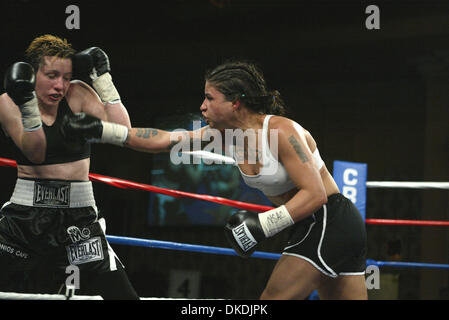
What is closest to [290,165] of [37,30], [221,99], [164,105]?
[221,99]

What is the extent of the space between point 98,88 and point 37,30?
3.36 meters

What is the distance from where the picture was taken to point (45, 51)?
1837mm

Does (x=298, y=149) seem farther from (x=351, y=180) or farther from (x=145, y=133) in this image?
(x=351, y=180)

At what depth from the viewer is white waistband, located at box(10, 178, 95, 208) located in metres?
1.81

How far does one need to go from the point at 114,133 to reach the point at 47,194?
293 millimetres

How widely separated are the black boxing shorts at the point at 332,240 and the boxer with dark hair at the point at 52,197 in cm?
56

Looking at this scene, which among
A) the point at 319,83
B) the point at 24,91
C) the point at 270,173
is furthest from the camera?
the point at 319,83

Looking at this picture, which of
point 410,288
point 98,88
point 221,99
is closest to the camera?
point 221,99

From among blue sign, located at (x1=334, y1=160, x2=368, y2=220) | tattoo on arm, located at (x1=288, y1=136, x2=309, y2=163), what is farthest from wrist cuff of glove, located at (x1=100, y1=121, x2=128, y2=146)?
blue sign, located at (x1=334, y1=160, x2=368, y2=220)

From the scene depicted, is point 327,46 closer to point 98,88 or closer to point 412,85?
point 412,85

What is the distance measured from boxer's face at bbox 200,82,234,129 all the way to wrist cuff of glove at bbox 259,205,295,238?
35cm

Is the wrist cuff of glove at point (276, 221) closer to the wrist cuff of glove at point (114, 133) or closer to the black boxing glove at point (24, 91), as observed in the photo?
the wrist cuff of glove at point (114, 133)

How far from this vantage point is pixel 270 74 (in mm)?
7191

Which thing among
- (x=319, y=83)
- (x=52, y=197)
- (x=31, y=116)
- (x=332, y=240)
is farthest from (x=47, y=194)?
(x=319, y=83)
